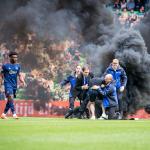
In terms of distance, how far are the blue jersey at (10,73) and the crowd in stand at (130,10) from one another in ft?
39.9

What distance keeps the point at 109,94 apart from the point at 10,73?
3626mm

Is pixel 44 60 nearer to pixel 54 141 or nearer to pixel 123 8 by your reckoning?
pixel 123 8

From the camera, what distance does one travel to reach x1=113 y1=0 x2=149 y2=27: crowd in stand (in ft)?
94.1

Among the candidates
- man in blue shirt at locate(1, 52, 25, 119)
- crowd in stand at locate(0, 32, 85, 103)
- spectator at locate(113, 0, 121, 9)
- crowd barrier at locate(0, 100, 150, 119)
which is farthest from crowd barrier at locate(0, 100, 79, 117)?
man in blue shirt at locate(1, 52, 25, 119)

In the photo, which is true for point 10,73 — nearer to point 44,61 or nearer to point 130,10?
point 44,61

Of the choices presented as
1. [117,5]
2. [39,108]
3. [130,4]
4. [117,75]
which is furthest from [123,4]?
[117,75]

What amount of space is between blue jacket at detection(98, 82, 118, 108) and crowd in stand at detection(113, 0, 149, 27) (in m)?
9.54

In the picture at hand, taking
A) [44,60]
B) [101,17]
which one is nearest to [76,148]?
[101,17]

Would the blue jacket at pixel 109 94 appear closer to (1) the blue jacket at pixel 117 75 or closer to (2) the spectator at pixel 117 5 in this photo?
(1) the blue jacket at pixel 117 75

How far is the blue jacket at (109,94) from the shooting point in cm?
1873

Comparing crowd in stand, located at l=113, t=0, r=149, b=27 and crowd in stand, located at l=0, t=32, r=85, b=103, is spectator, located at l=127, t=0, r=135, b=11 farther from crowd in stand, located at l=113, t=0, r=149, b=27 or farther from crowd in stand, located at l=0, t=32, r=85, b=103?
crowd in stand, located at l=0, t=32, r=85, b=103

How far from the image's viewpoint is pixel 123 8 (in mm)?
30406

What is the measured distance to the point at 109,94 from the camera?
18.8m

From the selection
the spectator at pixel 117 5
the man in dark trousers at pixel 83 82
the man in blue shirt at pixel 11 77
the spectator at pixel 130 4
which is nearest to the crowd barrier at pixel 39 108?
the man in dark trousers at pixel 83 82
